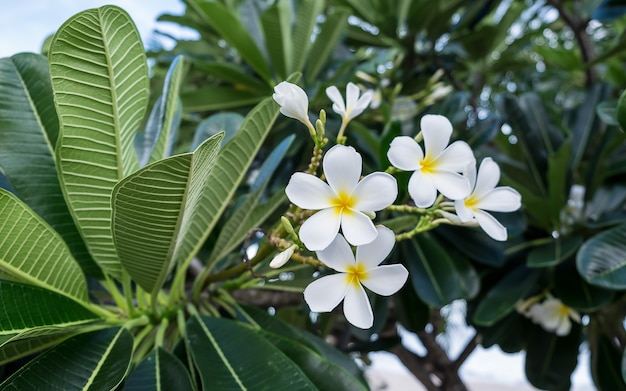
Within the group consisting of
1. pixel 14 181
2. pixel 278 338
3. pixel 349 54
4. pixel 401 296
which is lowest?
pixel 401 296

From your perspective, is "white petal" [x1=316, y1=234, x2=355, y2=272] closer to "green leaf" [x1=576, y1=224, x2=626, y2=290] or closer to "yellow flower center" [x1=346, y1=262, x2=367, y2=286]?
"yellow flower center" [x1=346, y1=262, x2=367, y2=286]

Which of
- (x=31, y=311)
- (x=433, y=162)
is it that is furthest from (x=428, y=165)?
(x=31, y=311)

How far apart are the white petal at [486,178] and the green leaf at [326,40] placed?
26.9 inches

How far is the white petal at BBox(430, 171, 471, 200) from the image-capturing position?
45 cm

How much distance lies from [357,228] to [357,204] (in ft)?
0.07

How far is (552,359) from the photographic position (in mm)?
987

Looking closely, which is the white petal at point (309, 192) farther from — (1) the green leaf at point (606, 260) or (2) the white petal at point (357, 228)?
(1) the green leaf at point (606, 260)

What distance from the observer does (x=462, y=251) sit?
0.95m

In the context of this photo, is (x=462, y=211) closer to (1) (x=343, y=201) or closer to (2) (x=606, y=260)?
(1) (x=343, y=201)

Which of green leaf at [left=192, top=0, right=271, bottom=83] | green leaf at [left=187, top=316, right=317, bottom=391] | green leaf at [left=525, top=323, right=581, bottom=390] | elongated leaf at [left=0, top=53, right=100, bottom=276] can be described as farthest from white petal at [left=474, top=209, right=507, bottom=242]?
green leaf at [left=192, top=0, right=271, bottom=83]

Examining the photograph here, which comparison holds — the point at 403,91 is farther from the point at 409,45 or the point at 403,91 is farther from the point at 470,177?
the point at 470,177

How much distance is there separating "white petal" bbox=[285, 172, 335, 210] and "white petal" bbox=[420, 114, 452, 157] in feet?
0.35

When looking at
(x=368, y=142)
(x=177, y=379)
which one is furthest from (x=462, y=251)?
(x=177, y=379)

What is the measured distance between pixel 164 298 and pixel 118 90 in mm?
280
